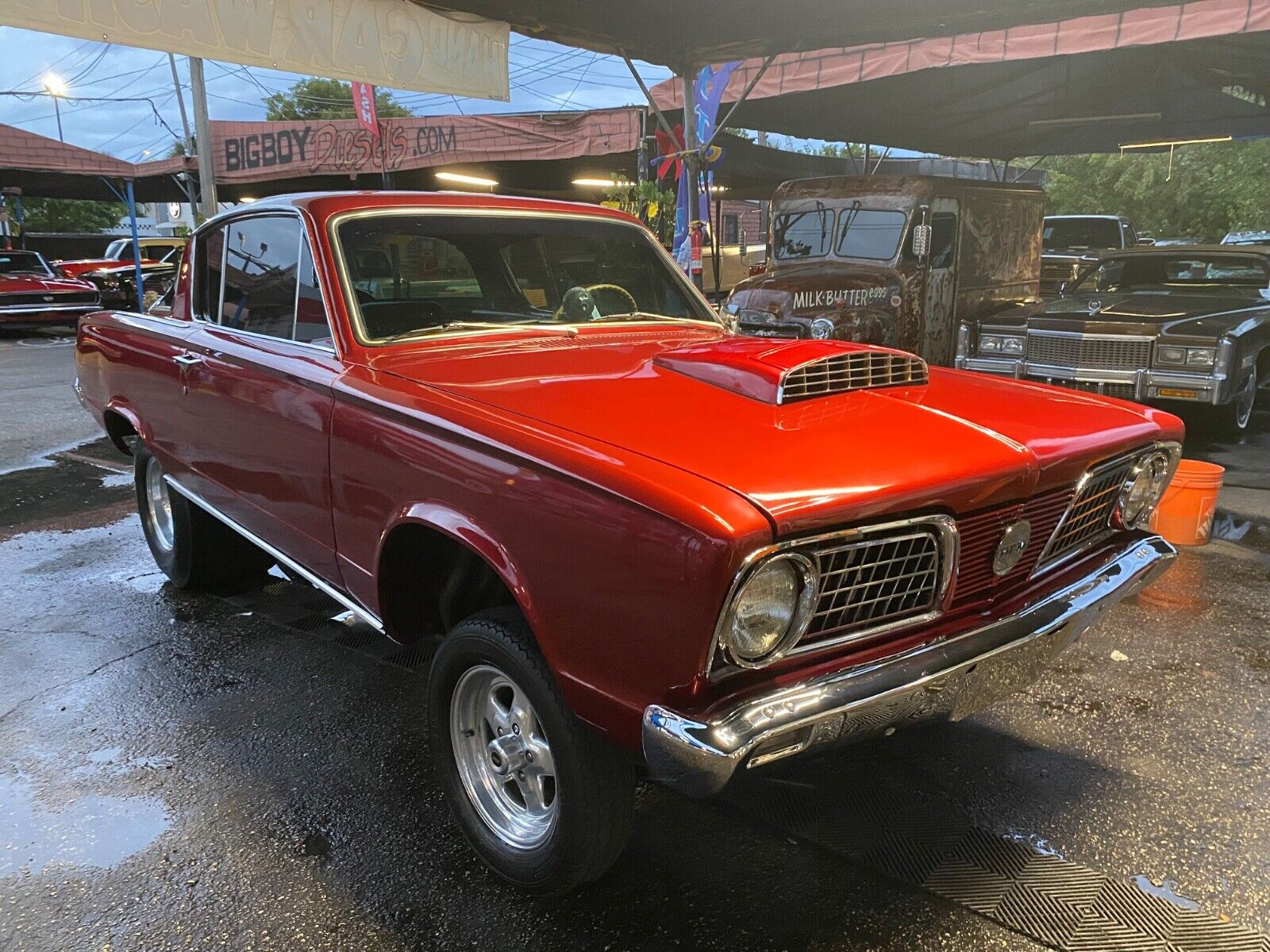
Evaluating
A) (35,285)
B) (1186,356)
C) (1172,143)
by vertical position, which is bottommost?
(35,285)

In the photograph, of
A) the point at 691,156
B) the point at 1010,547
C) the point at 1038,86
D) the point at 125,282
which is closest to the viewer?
the point at 1010,547

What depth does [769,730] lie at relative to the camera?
1774mm

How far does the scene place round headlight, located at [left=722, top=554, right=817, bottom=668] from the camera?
183 cm

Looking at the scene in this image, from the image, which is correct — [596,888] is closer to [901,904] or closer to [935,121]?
[901,904]

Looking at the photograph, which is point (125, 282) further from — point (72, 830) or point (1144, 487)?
point (1144, 487)

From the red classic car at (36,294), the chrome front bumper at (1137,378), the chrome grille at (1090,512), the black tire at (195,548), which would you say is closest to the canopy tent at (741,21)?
the chrome front bumper at (1137,378)

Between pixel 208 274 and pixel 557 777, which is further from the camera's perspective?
pixel 208 274

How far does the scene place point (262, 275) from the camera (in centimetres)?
347

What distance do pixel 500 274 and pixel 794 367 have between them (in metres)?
1.37

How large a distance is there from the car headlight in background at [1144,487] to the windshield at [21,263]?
19.8 metres

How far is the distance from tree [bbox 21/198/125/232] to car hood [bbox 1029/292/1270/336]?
4516cm

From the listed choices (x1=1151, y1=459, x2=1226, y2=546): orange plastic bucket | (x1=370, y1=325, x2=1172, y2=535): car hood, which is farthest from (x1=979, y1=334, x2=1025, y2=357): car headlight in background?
(x1=370, y1=325, x2=1172, y2=535): car hood

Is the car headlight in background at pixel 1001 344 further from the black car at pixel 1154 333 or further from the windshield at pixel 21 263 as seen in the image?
the windshield at pixel 21 263

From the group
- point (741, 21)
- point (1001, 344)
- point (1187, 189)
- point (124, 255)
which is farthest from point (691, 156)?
point (1187, 189)
